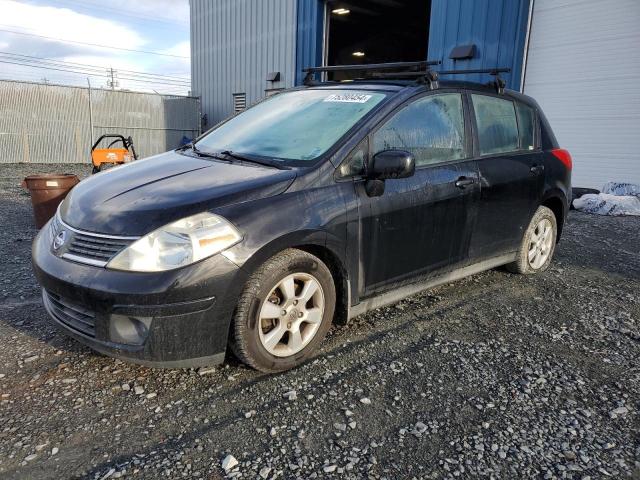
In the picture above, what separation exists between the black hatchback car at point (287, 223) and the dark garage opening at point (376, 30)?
11.8 metres

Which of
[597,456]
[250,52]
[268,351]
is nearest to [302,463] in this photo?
[268,351]

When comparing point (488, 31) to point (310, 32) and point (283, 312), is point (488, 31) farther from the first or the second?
point (283, 312)

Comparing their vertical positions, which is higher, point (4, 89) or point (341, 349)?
point (4, 89)

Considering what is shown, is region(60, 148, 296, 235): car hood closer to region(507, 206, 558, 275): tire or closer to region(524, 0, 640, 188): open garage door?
region(507, 206, 558, 275): tire

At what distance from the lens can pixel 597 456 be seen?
7.29 feet

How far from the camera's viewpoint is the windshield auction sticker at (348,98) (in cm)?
340

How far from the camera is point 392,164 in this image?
2914 millimetres

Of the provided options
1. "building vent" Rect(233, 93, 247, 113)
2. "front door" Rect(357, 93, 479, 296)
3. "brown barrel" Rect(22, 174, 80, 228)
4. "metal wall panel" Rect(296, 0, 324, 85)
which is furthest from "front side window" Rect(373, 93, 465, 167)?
"building vent" Rect(233, 93, 247, 113)

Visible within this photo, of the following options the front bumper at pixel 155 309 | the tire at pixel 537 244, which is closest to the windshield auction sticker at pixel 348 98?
the front bumper at pixel 155 309

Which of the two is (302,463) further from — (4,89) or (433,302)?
(4,89)

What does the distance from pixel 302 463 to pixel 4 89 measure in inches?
746

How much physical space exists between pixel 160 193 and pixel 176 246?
44 cm

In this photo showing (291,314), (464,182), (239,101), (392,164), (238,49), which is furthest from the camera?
(239,101)

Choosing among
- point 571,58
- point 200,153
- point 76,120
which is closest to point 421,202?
point 200,153
